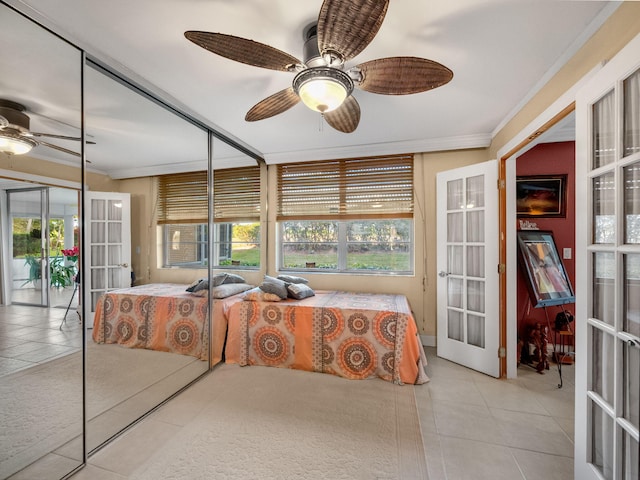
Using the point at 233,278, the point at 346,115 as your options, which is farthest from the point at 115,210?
the point at 346,115

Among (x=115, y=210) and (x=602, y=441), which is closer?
(x=602, y=441)

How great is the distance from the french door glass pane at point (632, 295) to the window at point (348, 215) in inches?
93.6

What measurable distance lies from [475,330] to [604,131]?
7.06 ft

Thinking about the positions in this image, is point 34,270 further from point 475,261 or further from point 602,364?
point 475,261

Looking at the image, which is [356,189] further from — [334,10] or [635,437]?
[635,437]

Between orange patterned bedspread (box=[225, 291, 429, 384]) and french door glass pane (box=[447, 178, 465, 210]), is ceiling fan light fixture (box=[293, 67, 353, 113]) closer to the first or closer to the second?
orange patterned bedspread (box=[225, 291, 429, 384])

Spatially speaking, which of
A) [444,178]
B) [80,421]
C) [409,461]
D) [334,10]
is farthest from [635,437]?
[80,421]

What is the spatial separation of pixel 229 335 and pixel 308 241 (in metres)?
1.65

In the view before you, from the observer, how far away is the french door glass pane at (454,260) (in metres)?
2.99

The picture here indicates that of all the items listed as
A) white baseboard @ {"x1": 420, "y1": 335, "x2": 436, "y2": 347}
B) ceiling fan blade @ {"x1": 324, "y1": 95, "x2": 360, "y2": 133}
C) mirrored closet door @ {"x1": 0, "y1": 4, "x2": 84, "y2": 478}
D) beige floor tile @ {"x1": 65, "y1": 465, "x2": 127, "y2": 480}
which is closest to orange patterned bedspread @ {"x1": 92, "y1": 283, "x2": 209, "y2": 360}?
mirrored closet door @ {"x1": 0, "y1": 4, "x2": 84, "y2": 478}

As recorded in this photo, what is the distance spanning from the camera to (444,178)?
3121mm

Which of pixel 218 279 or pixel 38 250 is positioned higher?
pixel 38 250

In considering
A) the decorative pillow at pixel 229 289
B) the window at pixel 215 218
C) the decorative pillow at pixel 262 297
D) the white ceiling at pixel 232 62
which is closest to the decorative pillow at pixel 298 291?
the decorative pillow at pixel 262 297

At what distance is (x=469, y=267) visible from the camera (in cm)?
289
